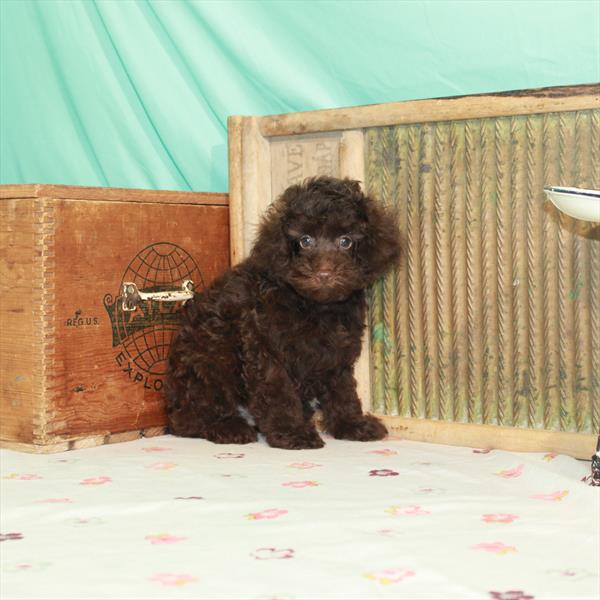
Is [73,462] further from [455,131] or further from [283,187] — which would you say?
[455,131]

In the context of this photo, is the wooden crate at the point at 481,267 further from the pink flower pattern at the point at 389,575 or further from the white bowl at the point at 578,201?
the pink flower pattern at the point at 389,575

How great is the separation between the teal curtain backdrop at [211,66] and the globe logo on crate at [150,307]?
665mm

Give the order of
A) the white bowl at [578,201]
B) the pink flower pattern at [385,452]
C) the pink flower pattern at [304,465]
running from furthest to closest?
the pink flower pattern at [385,452]
the pink flower pattern at [304,465]
the white bowl at [578,201]

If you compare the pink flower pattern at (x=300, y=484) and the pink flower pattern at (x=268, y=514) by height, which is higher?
the pink flower pattern at (x=300, y=484)

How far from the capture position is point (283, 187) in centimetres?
343

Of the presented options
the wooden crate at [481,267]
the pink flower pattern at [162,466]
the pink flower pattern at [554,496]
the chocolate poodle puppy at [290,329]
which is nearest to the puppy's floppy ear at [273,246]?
the chocolate poodle puppy at [290,329]

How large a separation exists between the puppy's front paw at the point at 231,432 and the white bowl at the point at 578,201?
1.21 meters

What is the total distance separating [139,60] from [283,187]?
3.07ft

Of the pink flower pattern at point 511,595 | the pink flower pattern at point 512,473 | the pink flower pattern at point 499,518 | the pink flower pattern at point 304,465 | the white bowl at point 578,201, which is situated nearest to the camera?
the pink flower pattern at point 511,595

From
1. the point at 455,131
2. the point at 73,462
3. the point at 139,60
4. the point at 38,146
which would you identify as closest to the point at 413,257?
the point at 455,131

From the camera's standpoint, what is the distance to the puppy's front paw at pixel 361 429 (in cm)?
312

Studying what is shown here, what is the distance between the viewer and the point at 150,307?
3.27 m

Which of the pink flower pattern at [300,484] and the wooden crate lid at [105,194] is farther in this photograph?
the wooden crate lid at [105,194]

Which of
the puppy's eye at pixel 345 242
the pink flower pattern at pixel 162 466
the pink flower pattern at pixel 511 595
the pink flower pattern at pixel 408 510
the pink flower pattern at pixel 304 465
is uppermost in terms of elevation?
the puppy's eye at pixel 345 242
